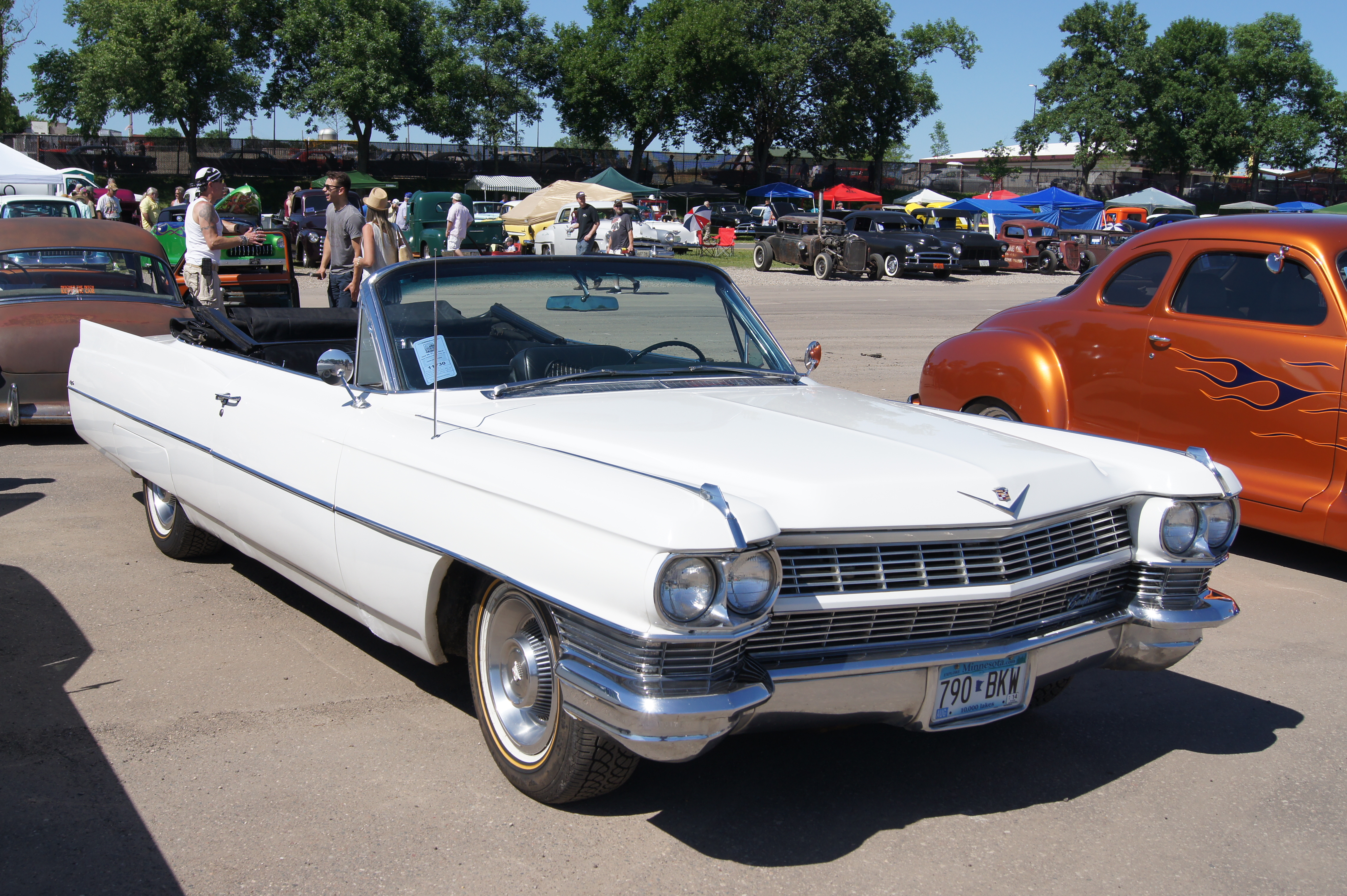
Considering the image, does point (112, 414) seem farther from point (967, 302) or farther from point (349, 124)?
point (349, 124)

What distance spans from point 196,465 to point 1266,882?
4039mm

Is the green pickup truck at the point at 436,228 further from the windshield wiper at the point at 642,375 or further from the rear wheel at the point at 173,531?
the windshield wiper at the point at 642,375

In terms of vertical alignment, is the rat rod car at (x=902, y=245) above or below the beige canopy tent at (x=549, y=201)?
below

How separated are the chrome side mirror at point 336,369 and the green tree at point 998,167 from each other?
69.3 m

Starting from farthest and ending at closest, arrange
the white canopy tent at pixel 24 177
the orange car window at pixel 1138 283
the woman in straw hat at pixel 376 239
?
the white canopy tent at pixel 24 177
the woman in straw hat at pixel 376 239
the orange car window at pixel 1138 283

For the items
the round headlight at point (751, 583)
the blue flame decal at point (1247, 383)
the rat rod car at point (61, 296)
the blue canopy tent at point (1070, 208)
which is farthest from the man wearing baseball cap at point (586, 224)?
the blue canopy tent at point (1070, 208)

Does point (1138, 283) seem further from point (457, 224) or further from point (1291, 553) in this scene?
point (457, 224)

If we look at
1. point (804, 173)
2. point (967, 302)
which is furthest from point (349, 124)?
point (967, 302)

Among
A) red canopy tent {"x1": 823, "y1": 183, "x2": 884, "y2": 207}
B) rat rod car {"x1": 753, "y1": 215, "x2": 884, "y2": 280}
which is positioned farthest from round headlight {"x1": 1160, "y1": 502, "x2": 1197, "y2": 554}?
red canopy tent {"x1": 823, "y1": 183, "x2": 884, "y2": 207}

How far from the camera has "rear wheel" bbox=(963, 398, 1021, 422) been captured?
679 cm

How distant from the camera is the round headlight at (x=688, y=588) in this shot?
257 centimetres

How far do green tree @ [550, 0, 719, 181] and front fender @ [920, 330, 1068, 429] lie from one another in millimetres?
54667

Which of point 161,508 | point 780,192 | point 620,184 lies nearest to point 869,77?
point 780,192

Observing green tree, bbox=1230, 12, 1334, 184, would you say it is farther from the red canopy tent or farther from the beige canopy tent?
the beige canopy tent
